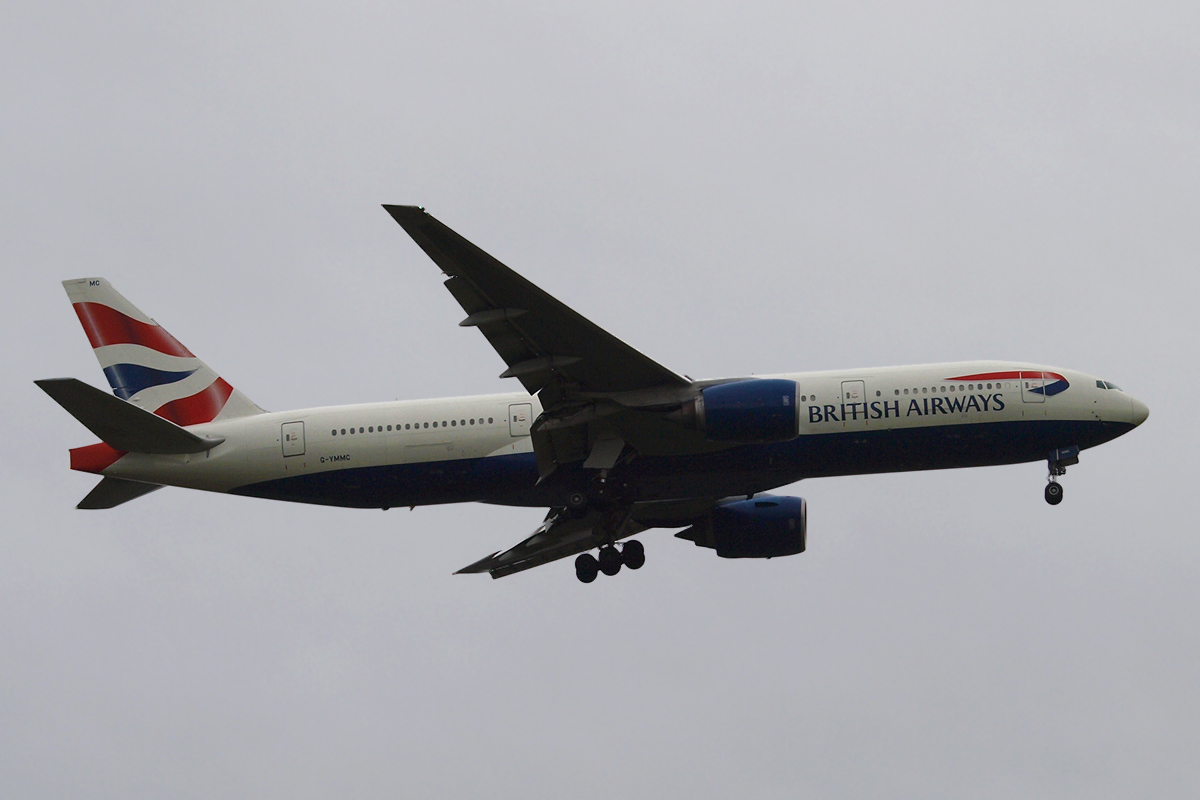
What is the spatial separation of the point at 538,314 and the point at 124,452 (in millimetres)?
12485

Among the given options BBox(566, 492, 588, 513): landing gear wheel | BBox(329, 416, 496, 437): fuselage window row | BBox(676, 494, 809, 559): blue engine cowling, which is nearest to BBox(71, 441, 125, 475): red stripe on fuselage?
BBox(329, 416, 496, 437): fuselage window row

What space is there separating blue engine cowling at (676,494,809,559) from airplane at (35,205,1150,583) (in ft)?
10.1

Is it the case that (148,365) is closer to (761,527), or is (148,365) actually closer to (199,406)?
(199,406)

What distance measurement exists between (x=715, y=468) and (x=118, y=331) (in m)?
18.0

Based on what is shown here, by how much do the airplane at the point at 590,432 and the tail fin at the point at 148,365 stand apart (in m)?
0.14

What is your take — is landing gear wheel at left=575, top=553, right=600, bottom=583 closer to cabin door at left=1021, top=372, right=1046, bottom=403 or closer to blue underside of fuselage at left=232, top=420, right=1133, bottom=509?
blue underside of fuselage at left=232, top=420, right=1133, bottom=509

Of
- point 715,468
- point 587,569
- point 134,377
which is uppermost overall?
point 134,377

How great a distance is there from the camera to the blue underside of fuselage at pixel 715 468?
113 ft

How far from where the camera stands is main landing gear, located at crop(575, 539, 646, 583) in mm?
38719

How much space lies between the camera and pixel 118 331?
40.2 meters

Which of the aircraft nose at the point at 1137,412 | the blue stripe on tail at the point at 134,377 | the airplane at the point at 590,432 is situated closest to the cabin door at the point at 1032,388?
the airplane at the point at 590,432

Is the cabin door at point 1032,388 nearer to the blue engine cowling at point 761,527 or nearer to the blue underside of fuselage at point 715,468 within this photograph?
the blue underside of fuselage at point 715,468

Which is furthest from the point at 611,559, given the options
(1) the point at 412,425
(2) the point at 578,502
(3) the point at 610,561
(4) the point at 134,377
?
(4) the point at 134,377

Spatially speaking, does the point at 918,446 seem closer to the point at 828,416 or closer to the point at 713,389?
the point at 828,416
